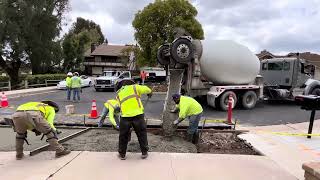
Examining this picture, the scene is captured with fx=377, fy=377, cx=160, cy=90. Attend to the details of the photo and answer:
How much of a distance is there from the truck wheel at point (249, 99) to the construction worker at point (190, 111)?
829cm

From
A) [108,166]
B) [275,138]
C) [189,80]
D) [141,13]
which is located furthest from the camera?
[141,13]

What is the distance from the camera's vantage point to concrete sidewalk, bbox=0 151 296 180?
620cm

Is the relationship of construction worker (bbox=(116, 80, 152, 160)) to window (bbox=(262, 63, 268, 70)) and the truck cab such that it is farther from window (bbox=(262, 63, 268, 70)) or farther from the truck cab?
window (bbox=(262, 63, 268, 70))

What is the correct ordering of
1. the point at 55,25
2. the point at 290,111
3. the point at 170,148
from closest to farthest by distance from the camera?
the point at 170,148, the point at 290,111, the point at 55,25

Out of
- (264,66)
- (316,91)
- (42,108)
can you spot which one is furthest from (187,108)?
(316,91)

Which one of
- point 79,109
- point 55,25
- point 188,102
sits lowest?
point 79,109

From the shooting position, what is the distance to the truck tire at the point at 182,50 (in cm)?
1313

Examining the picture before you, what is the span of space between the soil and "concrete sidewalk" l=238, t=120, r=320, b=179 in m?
0.35

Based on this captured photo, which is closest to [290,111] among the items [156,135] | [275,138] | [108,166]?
[275,138]

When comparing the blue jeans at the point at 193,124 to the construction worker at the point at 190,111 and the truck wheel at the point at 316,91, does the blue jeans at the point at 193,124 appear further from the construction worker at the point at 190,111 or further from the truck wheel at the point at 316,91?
the truck wheel at the point at 316,91

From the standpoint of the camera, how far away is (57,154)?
7.27m

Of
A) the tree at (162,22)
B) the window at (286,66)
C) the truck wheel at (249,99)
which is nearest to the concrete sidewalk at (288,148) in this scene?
the truck wheel at (249,99)

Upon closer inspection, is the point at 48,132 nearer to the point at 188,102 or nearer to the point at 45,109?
the point at 45,109

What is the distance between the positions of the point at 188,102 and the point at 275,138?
2694 millimetres
